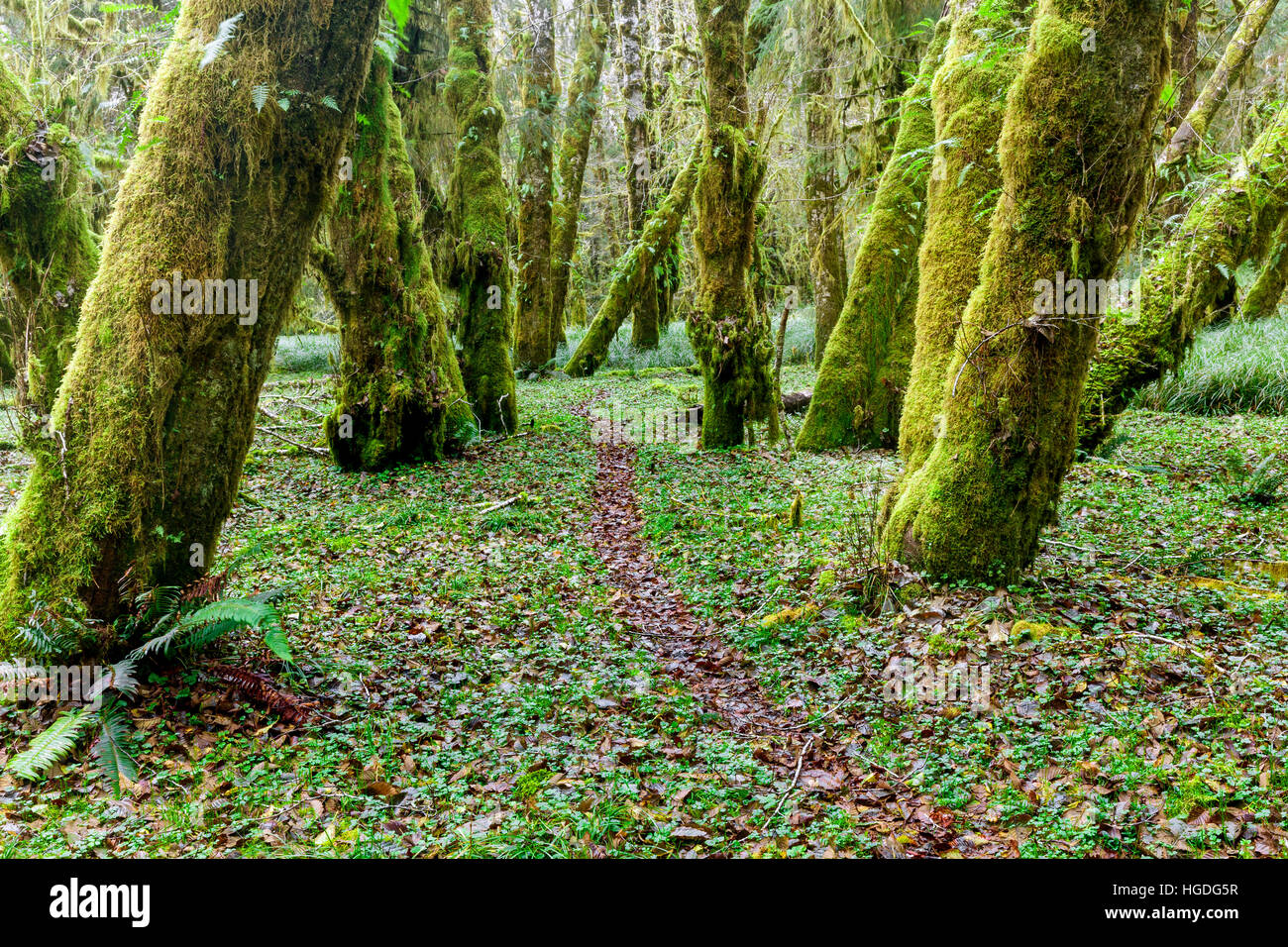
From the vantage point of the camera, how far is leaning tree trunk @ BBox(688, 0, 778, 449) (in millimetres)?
10398

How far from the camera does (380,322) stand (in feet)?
32.4

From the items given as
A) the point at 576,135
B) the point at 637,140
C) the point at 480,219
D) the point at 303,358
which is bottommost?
the point at 303,358

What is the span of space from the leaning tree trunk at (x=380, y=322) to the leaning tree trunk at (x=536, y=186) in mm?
5370

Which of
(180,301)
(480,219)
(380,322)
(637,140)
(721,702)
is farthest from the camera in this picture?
(637,140)

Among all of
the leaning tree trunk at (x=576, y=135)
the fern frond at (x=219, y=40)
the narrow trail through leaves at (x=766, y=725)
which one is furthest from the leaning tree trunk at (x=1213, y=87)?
the leaning tree trunk at (x=576, y=135)

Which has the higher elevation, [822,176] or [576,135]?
[576,135]

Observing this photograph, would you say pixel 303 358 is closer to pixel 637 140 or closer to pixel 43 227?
pixel 637 140

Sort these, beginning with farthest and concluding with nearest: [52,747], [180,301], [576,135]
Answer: [576,135]
[180,301]
[52,747]

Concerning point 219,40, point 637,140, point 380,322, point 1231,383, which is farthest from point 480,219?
point 1231,383

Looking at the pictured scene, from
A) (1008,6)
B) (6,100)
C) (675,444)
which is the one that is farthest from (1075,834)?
(6,100)

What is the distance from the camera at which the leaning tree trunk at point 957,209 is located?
22.1ft

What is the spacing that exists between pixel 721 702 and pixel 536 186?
44.7 ft

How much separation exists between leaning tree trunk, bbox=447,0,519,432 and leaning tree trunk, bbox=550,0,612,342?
6088 millimetres

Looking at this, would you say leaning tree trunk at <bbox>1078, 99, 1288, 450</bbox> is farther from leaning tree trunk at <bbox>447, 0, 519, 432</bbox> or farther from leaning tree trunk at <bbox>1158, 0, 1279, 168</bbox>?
leaning tree trunk at <bbox>447, 0, 519, 432</bbox>
